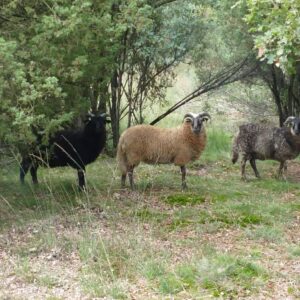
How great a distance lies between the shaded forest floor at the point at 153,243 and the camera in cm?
632

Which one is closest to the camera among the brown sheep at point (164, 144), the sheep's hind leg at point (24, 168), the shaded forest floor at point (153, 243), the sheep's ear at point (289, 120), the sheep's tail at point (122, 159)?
the shaded forest floor at point (153, 243)

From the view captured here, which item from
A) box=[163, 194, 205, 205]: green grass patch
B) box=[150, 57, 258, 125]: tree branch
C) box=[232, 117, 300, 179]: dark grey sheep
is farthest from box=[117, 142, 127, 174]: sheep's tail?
box=[150, 57, 258, 125]: tree branch

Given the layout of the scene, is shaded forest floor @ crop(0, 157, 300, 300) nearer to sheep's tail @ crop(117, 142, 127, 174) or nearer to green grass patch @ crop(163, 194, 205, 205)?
green grass patch @ crop(163, 194, 205, 205)

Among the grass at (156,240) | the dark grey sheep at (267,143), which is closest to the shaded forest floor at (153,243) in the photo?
the grass at (156,240)

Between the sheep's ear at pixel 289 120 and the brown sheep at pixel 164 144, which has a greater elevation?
the sheep's ear at pixel 289 120

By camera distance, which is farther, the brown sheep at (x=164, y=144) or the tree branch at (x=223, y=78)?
the tree branch at (x=223, y=78)

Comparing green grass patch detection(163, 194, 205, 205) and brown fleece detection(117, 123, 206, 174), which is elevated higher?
brown fleece detection(117, 123, 206, 174)

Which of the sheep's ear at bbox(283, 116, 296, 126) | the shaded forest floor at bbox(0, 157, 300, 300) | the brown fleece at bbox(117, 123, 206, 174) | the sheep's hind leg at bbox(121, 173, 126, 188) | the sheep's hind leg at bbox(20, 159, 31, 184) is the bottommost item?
the shaded forest floor at bbox(0, 157, 300, 300)

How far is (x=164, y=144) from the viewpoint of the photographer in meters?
11.3

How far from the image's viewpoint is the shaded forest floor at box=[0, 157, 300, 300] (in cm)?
632

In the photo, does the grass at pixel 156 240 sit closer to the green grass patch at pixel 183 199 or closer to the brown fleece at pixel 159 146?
the green grass patch at pixel 183 199

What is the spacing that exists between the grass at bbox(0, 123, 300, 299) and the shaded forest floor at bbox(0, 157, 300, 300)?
0.01m

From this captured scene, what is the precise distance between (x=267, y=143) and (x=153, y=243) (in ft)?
19.5

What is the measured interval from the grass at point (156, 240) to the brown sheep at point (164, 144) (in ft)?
1.78
